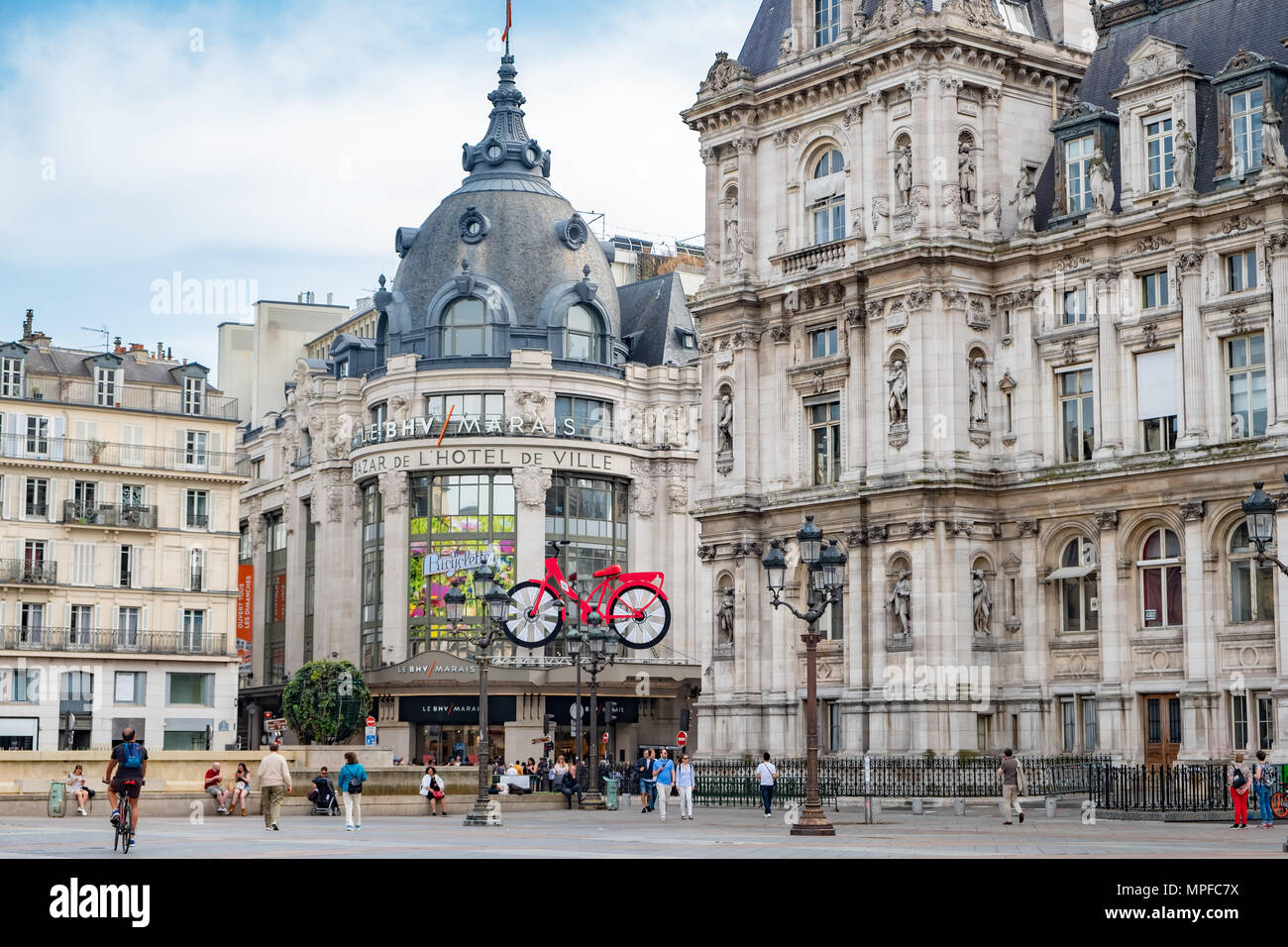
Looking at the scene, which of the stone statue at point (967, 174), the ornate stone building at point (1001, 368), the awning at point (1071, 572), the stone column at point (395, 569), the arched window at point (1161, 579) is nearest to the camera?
the ornate stone building at point (1001, 368)

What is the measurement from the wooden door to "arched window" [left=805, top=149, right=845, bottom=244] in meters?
16.6

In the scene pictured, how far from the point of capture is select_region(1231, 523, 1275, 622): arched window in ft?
150

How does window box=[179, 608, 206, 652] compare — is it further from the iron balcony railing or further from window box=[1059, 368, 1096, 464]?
window box=[1059, 368, 1096, 464]

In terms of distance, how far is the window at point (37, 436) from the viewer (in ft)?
249

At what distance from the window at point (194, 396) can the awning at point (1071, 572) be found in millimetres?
42690

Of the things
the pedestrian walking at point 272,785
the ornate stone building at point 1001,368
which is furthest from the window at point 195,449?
the pedestrian walking at point 272,785

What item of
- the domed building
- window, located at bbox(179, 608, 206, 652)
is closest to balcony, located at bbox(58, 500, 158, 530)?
window, located at bbox(179, 608, 206, 652)

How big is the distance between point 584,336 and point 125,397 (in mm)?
20995

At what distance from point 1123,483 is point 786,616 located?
11.6 metres

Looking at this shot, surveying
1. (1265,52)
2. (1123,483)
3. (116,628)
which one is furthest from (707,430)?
(116,628)

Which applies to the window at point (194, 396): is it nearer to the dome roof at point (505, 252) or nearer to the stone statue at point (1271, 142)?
the dome roof at point (505, 252)

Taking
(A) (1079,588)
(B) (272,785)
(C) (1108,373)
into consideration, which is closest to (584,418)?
(A) (1079,588)

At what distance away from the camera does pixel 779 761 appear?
2110 inches
